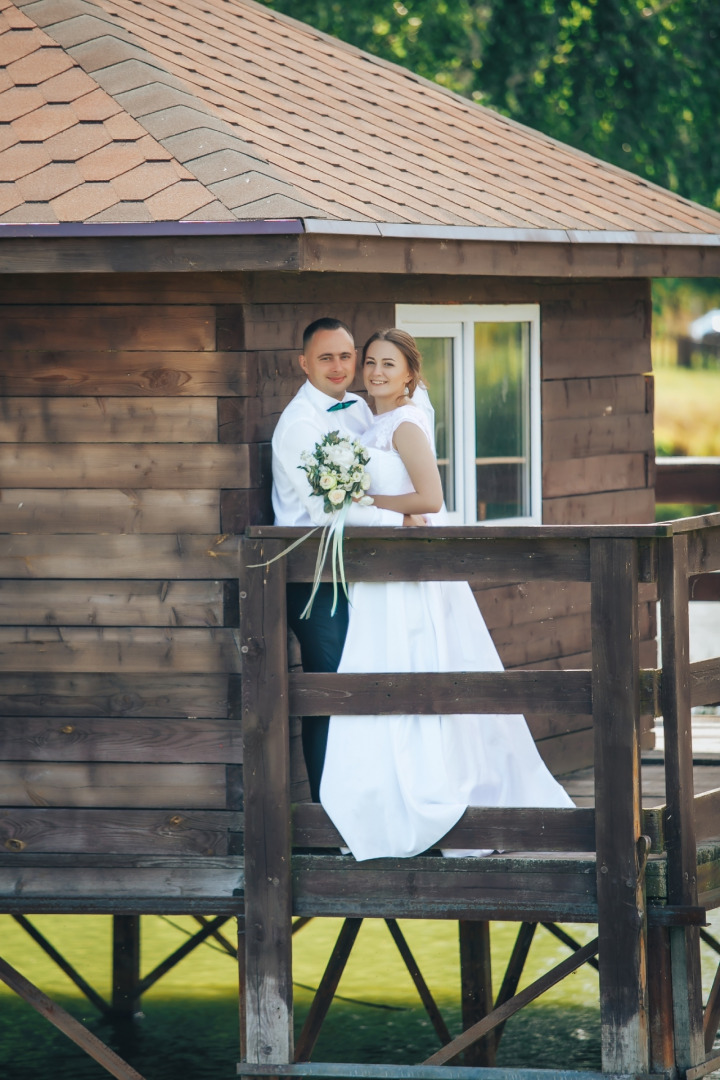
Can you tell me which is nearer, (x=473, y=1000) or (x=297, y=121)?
(x=297, y=121)

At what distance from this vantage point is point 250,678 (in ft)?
19.0

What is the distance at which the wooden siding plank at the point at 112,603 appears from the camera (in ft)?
20.2

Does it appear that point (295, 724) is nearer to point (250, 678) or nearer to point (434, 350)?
point (250, 678)

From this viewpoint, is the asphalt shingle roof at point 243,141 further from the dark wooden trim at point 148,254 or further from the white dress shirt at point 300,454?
the white dress shirt at point 300,454

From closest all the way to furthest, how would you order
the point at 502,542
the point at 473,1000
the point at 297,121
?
1. the point at 502,542
2. the point at 297,121
3. the point at 473,1000

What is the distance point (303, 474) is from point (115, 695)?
119 cm

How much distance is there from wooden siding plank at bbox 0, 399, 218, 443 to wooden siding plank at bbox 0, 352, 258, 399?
32 millimetres

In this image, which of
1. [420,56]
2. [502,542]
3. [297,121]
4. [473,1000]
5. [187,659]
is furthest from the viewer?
[420,56]

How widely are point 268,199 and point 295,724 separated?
2040 mm

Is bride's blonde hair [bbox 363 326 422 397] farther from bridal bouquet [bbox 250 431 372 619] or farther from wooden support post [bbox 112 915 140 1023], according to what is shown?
wooden support post [bbox 112 915 140 1023]

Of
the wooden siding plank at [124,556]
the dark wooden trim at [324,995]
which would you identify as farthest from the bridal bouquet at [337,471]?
the dark wooden trim at [324,995]

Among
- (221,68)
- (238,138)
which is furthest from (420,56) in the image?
(238,138)

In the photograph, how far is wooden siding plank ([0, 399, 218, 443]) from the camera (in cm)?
612

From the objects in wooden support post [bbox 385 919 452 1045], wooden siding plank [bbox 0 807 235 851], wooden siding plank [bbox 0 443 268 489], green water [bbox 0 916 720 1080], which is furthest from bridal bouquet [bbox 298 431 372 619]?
green water [bbox 0 916 720 1080]
